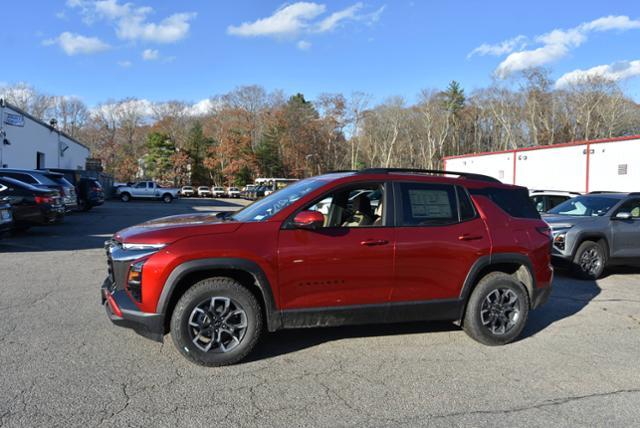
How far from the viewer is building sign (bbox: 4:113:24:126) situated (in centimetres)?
2669

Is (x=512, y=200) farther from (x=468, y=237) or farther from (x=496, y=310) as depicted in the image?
(x=496, y=310)

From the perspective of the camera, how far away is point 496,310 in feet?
17.0

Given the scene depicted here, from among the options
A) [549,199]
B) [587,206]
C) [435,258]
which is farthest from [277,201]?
[549,199]

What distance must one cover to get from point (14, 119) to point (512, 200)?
1180 inches

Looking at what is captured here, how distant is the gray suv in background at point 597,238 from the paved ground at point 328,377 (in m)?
2.50

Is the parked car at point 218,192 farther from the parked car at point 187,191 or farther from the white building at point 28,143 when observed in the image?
the white building at point 28,143

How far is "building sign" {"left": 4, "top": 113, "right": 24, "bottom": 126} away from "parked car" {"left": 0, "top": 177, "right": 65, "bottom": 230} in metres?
17.5

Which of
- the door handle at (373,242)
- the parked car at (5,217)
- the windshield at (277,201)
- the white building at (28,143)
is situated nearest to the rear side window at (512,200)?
the door handle at (373,242)

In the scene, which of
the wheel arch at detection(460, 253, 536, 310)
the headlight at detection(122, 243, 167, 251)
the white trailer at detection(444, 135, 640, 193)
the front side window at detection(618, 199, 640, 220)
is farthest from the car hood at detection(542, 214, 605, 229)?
the white trailer at detection(444, 135, 640, 193)

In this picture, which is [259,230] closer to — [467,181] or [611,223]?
[467,181]

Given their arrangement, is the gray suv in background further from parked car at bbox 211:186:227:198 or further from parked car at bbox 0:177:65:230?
parked car at bbox 211:186:227:198

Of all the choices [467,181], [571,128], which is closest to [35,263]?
[467,181]

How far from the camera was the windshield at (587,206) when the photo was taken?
922 cm

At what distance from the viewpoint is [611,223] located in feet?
29.0
